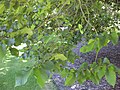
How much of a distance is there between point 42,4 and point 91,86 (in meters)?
3.03

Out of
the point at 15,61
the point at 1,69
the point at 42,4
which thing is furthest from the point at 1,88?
the point at 42,4

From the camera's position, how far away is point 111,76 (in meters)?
1.04

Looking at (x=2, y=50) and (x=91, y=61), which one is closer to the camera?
(x=2, y=50)

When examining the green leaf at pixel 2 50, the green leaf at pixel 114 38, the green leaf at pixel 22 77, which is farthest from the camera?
the green leaf at pixel 114 38

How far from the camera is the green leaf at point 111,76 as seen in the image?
1021 millimetres

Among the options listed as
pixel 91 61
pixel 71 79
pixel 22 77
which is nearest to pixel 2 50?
pixel 22 77

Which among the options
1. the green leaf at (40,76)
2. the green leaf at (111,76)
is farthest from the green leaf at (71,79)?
the green leaf at (40,76)

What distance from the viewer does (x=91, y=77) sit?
1187 millimetres

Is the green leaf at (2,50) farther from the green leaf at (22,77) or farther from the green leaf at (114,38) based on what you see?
the green leaf at (114,38)

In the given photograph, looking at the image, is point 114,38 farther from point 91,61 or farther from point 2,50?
point 91,61

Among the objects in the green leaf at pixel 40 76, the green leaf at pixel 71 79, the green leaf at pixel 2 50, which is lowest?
the green leaf at pixel 71 79

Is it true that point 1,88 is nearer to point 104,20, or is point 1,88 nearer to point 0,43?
point 104,20

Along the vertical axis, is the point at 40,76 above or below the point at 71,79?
above

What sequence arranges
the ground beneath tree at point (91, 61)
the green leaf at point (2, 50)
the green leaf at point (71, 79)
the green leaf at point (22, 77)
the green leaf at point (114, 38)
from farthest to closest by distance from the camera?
the ground beneath tree at point (91, 61) < the green leaf at point (71, 79) < the green leaf at point (114, 38) < the green leaf at point (2, 50) < the green leaf at point (22, 77)
